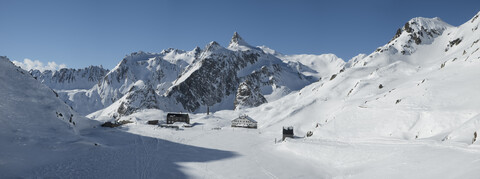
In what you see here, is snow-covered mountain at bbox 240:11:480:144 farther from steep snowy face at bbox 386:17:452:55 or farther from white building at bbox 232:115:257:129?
steep snowy face at bbox 386:17:452:55

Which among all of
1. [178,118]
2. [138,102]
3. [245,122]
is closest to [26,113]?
[245,122]

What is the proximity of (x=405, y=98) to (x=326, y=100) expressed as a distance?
133 feet

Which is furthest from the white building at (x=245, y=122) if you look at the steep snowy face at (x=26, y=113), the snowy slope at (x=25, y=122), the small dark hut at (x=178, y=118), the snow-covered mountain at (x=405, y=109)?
the snowy slope at (x=25, y=122)

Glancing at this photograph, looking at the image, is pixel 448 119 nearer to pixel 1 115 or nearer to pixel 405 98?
pixel 405 98

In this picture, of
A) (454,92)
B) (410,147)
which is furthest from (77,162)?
(454,92)

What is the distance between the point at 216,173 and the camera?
20359 mm

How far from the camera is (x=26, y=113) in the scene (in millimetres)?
27281

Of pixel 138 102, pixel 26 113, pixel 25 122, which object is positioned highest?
pixel 138 102

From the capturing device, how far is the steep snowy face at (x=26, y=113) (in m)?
23.6

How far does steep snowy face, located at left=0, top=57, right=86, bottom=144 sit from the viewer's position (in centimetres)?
2364

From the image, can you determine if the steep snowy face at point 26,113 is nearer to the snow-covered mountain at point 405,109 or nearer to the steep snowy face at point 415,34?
the snow-covered mountain at point 405,109

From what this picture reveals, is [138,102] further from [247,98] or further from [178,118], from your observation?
[178,118]

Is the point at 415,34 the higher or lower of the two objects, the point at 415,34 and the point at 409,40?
the higher

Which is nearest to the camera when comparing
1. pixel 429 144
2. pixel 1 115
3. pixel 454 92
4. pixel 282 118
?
pixel 429 144
